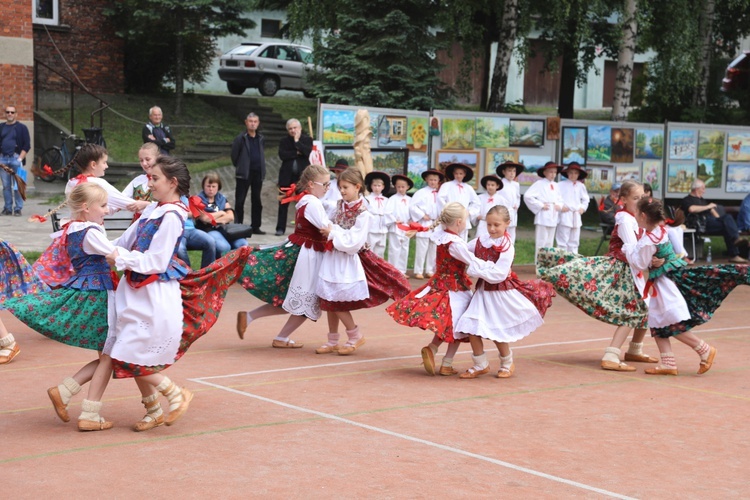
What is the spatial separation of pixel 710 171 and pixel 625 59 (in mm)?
2929

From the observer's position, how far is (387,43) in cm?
2158

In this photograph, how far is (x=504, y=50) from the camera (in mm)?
22500

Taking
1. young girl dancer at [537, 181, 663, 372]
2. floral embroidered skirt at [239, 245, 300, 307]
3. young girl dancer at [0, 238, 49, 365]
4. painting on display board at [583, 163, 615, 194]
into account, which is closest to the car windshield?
painting on display board at [583, 163, 615, 194]

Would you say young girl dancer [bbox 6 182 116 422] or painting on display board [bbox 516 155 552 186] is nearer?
young girl dancer [bbox 6 182 116 422]

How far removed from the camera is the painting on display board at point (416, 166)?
59.8 feet

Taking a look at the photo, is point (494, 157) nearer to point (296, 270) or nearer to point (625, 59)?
point (625, 59)

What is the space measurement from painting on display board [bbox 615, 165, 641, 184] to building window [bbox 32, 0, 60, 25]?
15.7 m

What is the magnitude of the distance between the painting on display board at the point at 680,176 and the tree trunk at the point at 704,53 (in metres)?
5.86

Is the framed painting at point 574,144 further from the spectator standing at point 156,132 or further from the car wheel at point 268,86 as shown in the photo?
the car wheel at point 268,86

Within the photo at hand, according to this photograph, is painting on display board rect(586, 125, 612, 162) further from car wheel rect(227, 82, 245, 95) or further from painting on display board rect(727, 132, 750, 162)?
car wheel rect(227, 82, 245, 95)

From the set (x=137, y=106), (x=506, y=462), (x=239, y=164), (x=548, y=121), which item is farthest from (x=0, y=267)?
(x=137, y=106)

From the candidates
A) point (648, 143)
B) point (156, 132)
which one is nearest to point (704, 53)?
point (648, 143)

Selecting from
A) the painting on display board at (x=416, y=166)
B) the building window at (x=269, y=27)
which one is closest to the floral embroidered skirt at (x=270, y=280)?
the painting on display board at (x=416, y=166)

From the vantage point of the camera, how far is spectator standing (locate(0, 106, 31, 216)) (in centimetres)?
1911
